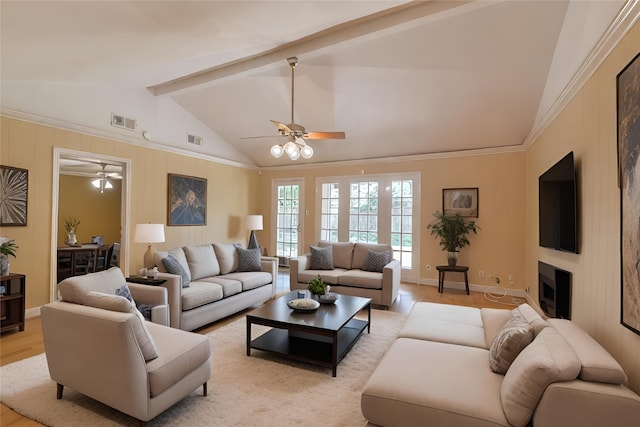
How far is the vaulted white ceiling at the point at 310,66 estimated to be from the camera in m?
2.72

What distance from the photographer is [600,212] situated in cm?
234

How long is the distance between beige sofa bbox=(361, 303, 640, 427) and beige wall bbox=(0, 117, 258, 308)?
14.8 ft

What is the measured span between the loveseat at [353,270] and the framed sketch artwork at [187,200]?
2.36m

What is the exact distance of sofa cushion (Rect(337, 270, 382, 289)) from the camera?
15.3 feet

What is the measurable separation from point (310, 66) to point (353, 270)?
324 cm

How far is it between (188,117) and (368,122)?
344 cm

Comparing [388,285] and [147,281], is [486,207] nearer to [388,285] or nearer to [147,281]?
[388,285]

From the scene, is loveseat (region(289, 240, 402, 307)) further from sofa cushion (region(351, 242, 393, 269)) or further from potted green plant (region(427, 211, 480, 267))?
potted green plant (region(427, 211, 480, 267))

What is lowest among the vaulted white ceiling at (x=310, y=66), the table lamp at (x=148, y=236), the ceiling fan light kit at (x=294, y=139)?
the table lamp at (x=148, y=236)

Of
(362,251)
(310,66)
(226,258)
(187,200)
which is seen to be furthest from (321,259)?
(310,66)

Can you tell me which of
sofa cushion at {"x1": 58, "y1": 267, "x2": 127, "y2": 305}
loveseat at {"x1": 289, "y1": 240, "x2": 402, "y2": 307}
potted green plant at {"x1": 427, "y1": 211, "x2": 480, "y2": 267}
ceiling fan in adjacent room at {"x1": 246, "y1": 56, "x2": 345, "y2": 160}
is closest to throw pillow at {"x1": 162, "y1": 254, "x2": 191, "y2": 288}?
sofa cushion at {"x1": 58, "y1": 267, "x2": 127, "y2": 305}

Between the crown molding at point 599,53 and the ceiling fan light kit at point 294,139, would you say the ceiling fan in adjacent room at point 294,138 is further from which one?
the crown molding at point 599,53

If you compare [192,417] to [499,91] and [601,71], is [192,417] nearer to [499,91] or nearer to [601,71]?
[601,71]

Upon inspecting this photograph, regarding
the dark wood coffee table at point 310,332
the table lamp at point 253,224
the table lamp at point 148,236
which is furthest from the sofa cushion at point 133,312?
the table lamp at point 253,224
